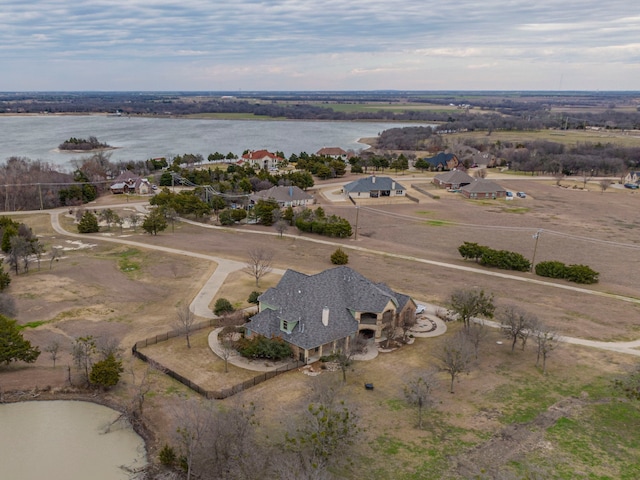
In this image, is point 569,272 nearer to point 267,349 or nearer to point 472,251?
point 472,251

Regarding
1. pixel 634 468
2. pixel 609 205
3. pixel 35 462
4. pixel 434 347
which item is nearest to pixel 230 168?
pixel 609 205

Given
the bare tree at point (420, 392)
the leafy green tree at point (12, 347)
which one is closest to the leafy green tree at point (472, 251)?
the bare tree at point (420, 392)

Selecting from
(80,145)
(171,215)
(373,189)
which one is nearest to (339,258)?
(171,215)

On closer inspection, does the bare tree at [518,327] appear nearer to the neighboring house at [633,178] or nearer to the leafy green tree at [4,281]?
the leafy green tree at [4,281]

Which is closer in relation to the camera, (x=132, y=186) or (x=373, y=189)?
(x=373, y=189)

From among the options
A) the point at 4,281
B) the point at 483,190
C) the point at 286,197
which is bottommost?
the point at 4,281

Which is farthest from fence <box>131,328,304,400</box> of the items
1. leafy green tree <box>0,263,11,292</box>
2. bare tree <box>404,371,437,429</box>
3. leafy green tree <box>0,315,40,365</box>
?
leafy green tree <box>0,263,11,292</box>

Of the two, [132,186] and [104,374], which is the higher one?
[132,186]
